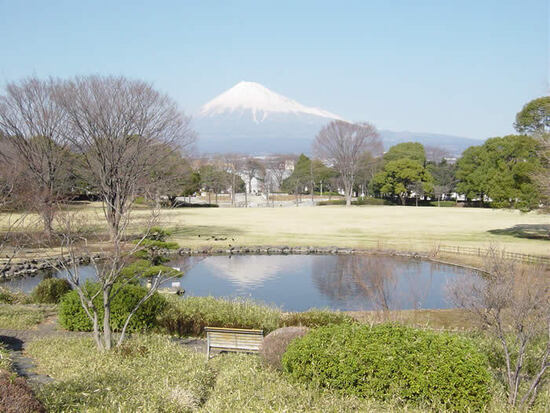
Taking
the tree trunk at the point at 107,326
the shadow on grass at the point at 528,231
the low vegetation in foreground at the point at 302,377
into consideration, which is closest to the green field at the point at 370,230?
the shadow on grass at the point at 528,231

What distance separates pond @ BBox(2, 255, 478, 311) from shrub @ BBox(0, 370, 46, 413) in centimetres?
1261

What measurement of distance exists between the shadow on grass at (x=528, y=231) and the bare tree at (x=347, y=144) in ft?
108

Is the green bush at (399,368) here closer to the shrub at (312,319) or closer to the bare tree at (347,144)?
the shrub at (312,319)

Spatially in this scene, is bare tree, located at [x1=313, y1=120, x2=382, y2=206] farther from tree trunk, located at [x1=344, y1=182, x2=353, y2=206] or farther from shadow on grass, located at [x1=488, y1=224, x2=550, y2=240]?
shadow on grass, located at [x1=488, y1=224, x2=550, y2=240]

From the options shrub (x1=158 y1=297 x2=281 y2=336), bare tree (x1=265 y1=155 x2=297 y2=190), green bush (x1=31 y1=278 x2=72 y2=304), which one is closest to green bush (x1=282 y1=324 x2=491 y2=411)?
shrub (x1=158 y1=297 x2=281 y2=336)

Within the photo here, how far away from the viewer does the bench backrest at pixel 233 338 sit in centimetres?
1138

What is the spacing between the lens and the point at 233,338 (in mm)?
11500

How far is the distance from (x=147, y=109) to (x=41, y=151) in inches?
298

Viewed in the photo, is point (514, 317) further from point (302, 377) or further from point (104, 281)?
point (104, 281)

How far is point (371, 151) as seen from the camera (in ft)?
266

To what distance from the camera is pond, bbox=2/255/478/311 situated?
70.4ft

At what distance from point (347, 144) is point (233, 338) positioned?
68485mm

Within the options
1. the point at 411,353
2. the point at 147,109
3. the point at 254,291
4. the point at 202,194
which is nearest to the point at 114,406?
the point at 411,353

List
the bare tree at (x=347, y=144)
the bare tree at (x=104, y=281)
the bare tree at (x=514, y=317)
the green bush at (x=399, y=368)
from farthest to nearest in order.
→ the bare tree at (x=347, y=144), the bare tree at (x=104, y=281), the bare tree at (x=514, y=317), the green bush at (x=399, y=368)
